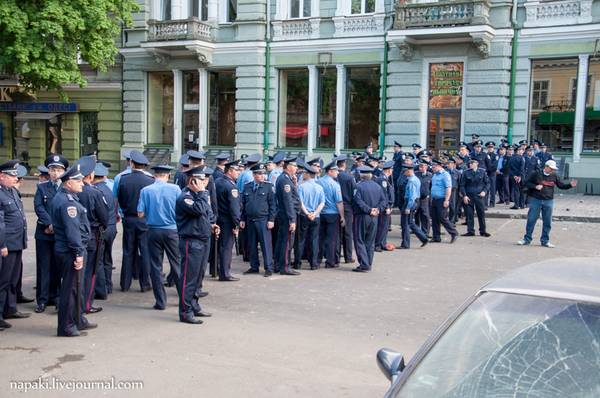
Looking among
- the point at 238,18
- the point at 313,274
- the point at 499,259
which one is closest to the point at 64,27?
the point at 238,18

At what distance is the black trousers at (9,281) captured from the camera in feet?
25.9

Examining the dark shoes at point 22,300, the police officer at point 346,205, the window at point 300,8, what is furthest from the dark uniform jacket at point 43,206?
the window at point 300,8

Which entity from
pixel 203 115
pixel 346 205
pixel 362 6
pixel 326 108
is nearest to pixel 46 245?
pixel 346 205

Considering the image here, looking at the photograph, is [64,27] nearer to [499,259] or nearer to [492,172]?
[492,172]

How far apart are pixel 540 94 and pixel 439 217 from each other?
10434 millimetres

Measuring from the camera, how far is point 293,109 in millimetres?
26781

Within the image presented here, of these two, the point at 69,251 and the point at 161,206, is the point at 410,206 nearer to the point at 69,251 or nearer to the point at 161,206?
the point at 161,206

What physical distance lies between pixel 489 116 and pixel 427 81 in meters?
2.77

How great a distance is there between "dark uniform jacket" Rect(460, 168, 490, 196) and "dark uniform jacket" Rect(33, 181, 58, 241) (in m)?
10.0

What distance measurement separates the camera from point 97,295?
9117 millimetres

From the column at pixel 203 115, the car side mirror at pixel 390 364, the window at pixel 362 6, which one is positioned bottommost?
the car side mirror at pixel 390 364

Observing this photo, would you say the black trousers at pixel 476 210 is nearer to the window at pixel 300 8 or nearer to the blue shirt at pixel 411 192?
the blue shirt at pixel 411 192

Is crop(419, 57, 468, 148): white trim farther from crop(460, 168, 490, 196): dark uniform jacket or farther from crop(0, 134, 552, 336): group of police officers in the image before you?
crop(460, 168, 490, 196): dark uniform jacket

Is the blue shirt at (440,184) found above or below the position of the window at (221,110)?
below
